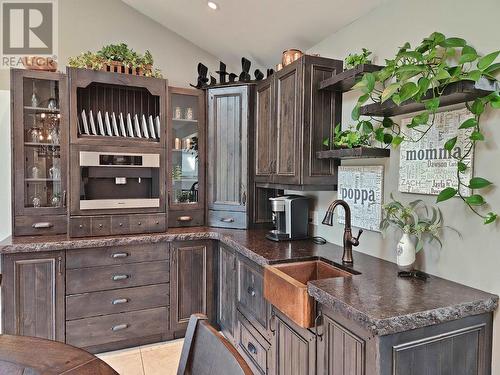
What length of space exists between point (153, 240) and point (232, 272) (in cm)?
72

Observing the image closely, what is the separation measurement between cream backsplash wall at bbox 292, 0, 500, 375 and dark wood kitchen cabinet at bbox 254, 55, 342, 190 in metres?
→ 0.29

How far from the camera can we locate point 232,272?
272 centimetres

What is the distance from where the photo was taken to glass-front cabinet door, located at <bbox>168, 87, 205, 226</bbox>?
10.5 feet

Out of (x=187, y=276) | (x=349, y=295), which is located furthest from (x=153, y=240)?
(x=349, y=295)

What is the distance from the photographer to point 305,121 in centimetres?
233

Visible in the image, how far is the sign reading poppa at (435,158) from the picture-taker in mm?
1605

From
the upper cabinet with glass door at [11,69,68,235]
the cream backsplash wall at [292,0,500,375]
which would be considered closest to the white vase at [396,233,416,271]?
the cream backsplash wall at [292,0,500,375]

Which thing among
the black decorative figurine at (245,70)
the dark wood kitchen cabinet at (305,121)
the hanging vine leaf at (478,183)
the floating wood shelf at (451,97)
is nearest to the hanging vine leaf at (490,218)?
the hanging vine leaf at (478,183)

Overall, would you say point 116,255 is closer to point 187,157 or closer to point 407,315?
point 187,157

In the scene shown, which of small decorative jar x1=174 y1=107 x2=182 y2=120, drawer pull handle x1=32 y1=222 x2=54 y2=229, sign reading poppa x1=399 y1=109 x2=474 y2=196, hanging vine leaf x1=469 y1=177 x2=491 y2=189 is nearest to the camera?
hanging vine leaf x1=469 y1=177 x2=491 y2=189

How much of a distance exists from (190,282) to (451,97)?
2403 millimetres

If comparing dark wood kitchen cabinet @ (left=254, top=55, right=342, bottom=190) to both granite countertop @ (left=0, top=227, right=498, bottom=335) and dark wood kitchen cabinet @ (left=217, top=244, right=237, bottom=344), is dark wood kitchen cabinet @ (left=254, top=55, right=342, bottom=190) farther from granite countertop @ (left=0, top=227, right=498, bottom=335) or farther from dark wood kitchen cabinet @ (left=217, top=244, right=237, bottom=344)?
dark wood kitchen cabinet @ (left=217, top=244, right=237, bottom=344)

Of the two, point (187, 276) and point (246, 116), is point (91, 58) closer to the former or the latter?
point (246, 116)

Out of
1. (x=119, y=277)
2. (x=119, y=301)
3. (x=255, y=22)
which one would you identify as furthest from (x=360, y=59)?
(x=119, y=301)
